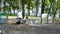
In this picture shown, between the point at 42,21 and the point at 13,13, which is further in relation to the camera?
the point at 13,13

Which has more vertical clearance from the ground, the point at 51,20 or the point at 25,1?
the point at 25,1

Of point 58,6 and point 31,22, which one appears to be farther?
point 58,6

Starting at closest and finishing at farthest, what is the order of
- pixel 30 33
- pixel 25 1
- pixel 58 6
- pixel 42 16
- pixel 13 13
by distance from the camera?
pixel 30 33 → pixel 42 16 → pixel 25 1 → pixel 58 6 → pixel 13 13

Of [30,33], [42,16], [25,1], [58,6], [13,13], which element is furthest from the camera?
[13,13]

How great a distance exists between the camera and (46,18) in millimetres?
18000

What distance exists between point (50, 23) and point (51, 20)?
40 centimetres

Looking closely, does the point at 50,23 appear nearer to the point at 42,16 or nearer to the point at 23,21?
the point at 42,16

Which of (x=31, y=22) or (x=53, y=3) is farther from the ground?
(x=53, y=3)

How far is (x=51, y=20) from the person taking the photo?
18.5 metres

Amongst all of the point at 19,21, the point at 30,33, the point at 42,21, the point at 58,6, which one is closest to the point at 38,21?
the point at 42,21

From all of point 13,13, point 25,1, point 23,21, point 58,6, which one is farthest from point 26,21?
point 13,13

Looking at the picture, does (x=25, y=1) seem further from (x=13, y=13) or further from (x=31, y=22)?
(x=13, y=13)

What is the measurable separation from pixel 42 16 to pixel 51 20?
1.31 meters

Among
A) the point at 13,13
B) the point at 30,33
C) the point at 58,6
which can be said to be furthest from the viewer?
the point at 13,13
